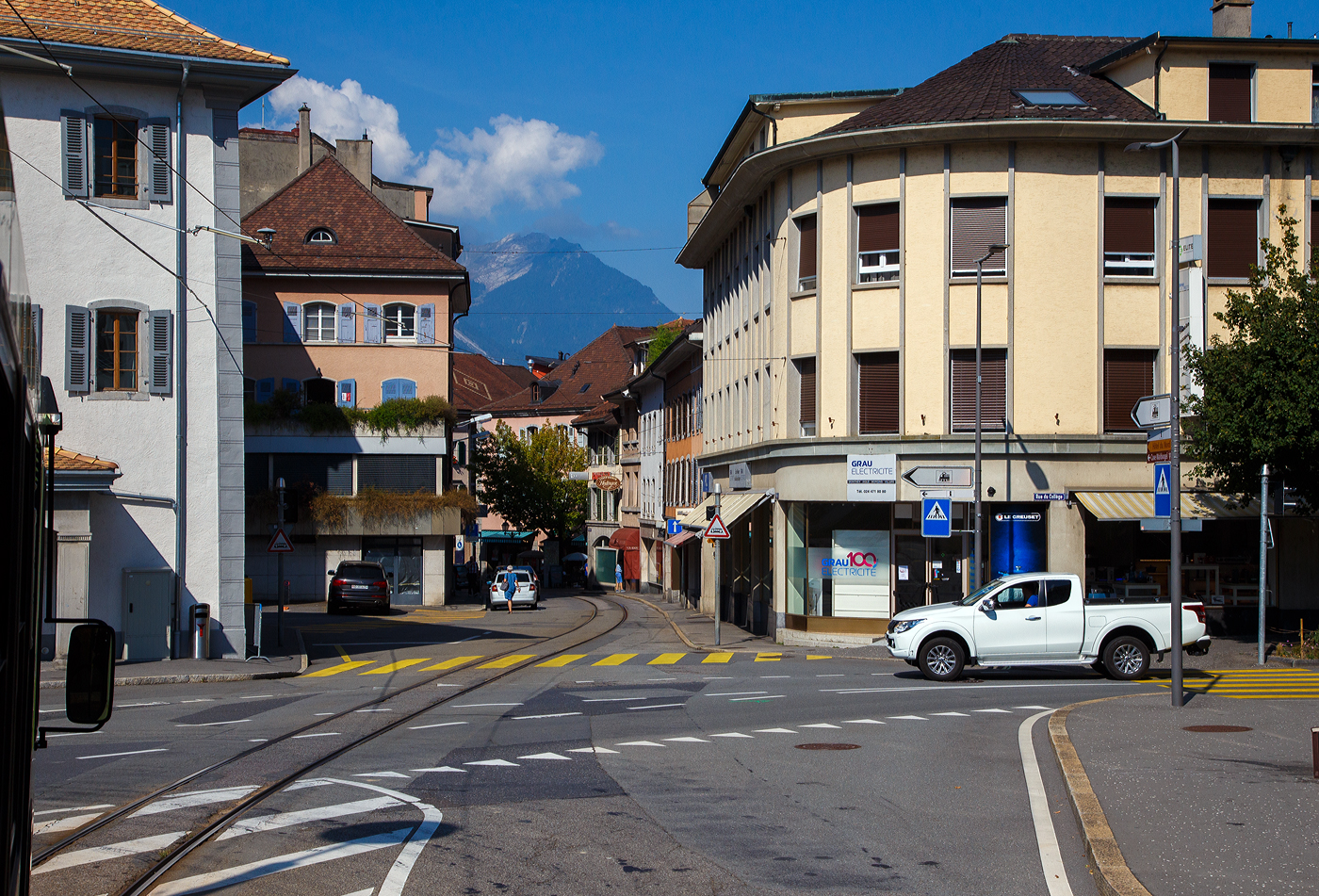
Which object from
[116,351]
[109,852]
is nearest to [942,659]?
Result: [109,852]

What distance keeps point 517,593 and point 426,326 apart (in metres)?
11.2

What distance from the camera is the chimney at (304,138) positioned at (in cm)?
5928

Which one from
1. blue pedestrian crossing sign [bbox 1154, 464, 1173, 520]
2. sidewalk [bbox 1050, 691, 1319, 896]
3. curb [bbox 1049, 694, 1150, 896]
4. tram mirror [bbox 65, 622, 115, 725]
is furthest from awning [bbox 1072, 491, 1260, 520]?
tram mirror [bbox 65, 622, 115, 725]

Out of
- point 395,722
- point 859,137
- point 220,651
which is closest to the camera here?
point 395,722

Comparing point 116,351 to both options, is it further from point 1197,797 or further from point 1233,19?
point 1233,19

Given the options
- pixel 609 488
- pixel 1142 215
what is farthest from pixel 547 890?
pixel 609 488

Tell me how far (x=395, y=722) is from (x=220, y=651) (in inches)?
442

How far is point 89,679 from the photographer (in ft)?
15.3

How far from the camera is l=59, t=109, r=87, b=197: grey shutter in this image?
78.4 ft

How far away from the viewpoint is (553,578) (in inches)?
3051

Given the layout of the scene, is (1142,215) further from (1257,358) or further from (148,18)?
(148,18)

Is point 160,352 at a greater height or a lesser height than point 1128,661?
greater

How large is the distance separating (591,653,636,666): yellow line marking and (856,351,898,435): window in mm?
7459

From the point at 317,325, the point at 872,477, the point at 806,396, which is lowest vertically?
the point at 872,477
